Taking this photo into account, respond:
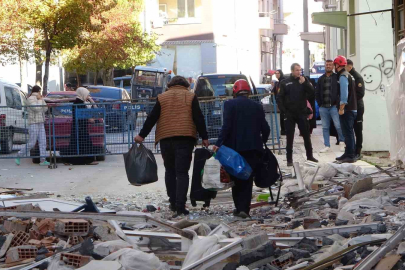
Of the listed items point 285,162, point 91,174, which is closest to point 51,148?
point 91,174

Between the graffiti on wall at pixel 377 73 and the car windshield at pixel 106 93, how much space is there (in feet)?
54.3

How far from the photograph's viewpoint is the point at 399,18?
44.4 feet

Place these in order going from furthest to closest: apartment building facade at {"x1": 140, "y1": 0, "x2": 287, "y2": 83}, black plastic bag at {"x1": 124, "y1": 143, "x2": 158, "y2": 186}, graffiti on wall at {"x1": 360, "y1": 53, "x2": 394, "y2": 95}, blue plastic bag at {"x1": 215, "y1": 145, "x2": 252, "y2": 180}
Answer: apartment building facade at {"x1": 140, "y1": 0, "x2": 287, "y2": 83}, graffiti on wall at {"x1": 360, "y1": 53, "x2": 394, "y2": 95}, black plastic bag at {"x1": 124, "y1": 143, "x2": 158, "y2": 186}, blue plastic bag at {"x1": 215, "y1": 145, "x2": 252, "y2": 180}

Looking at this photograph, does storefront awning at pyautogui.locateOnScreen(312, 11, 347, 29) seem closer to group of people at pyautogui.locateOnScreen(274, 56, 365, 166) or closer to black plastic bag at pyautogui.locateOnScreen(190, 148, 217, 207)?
group of people at pyautogui.locateOnScreen(274, 56, 365, 166)

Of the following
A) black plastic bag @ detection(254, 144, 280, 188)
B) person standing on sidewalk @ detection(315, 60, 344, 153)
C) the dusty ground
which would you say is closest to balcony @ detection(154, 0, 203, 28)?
the dusty ground

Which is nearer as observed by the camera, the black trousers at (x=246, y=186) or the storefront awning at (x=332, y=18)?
the black trousers at (x=246, y=186)

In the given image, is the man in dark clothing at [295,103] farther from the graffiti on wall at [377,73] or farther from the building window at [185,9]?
the building window at [185,9]

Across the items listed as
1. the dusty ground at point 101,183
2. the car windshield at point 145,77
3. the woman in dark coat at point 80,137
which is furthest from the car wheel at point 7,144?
the car windshield at point 145,77

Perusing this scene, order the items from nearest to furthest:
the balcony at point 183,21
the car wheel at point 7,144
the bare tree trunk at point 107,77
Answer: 1. the car wheel at point 7,144
2. the balcony at point 183,21
3. the bare tree trunk at point 107,77

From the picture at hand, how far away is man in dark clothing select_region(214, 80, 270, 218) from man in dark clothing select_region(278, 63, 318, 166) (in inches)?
186

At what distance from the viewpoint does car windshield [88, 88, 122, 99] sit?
101ft

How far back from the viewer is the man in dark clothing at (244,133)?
8.55 m

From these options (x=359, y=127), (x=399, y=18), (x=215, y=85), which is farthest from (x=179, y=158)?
(x=215, y=85)

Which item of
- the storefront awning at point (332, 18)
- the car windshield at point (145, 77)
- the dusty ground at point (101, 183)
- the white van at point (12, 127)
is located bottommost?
the dusty ground at point (101, 183)
